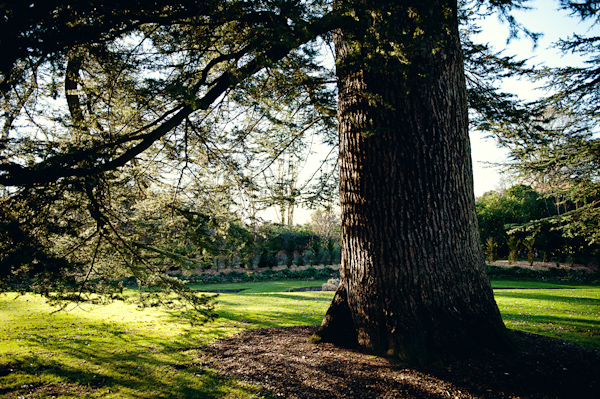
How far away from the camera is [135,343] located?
16.6ft

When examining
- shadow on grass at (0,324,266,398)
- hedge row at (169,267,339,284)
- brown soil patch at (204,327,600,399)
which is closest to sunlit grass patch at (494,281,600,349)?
brown soil patch at (204,327,600,399)

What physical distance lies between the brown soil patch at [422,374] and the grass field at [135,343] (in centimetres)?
41

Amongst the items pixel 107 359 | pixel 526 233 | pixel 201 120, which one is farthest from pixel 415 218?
pixel 526 233

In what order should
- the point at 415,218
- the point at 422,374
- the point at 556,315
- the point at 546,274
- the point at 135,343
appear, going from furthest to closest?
the point at 546,274 → the point at 556,315 → the point at 135,343 → the point at 415,218 → the point at 422,374

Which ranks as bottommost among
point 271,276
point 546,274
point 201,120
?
point 271,276

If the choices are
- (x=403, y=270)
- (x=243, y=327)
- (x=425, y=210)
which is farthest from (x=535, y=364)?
(x=243, y=327)

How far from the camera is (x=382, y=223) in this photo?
378 centimetres

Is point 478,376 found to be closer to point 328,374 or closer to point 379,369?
point 379,369

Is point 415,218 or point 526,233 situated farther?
point 526,233

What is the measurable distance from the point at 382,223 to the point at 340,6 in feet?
7.79

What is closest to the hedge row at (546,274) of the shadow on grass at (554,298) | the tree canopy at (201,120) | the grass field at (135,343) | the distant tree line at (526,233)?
the distant tree line at (526,233)

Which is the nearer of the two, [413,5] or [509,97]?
[413,5]

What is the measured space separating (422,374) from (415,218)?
1626 millimetres

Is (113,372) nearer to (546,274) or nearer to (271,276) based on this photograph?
(271,276)
